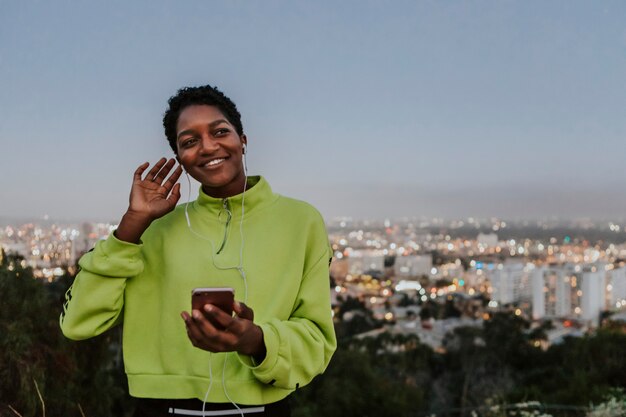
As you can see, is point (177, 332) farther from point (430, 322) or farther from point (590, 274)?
point (590, 274)

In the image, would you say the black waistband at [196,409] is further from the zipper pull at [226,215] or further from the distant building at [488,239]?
the distant building at [488,239]

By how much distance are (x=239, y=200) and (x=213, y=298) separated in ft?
0.91

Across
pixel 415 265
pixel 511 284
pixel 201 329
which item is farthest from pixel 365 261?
pixel 201 329

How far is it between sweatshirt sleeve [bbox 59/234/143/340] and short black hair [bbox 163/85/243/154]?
0.82 feet

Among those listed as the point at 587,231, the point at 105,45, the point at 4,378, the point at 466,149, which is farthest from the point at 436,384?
the point at 466,149

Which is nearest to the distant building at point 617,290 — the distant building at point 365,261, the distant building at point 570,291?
the distant building at point 570,291

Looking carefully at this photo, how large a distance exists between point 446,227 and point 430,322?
11.2 meters

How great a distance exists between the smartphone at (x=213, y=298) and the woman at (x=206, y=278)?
0.12 metres

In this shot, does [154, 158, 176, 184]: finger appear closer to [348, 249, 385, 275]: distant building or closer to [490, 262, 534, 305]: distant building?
[348, 249, 385, 275]: distant building

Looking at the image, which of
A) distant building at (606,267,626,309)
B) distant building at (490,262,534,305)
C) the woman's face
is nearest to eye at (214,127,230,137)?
the woman's face

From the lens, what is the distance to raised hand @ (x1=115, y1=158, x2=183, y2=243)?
36.8 inches

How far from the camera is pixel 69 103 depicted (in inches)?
310

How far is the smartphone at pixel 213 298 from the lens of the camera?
771mm

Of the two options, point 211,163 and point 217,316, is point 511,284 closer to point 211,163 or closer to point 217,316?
point 211,163
